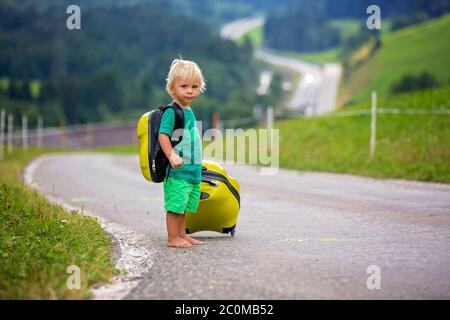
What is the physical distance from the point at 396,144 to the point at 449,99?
5295 mm

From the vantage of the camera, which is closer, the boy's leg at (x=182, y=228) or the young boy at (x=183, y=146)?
the young boy at (x=183, y=146)

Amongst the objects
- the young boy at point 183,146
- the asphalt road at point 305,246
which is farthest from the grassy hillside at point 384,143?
the young boy at point 183,146

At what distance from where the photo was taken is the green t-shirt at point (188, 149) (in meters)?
7.34

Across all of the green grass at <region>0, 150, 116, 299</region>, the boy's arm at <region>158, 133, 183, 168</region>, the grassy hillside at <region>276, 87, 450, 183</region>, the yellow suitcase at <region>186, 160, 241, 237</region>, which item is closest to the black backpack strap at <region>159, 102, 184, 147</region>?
the boy's arm at <region>158, 133, 183, 168</region>

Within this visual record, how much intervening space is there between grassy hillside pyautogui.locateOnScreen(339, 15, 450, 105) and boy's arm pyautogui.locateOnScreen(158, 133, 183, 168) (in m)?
67.7

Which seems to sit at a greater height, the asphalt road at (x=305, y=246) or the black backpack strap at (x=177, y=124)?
the black backpack strap at (x=177, y=124)

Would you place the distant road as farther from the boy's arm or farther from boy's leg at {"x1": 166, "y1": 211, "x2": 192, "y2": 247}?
the boy's arm

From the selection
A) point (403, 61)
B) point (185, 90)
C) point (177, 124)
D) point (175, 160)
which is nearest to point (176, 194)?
point (175, 160)

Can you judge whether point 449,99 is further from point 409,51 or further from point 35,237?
point 409,51

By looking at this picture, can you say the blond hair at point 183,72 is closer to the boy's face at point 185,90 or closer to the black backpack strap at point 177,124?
the boy's face at point 185,90

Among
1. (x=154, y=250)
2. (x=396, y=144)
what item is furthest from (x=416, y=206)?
(x=396, y=144)

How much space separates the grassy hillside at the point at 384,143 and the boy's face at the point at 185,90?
33.0ft

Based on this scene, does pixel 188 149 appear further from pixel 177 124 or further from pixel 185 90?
pixel 185 90

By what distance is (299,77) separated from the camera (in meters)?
166
